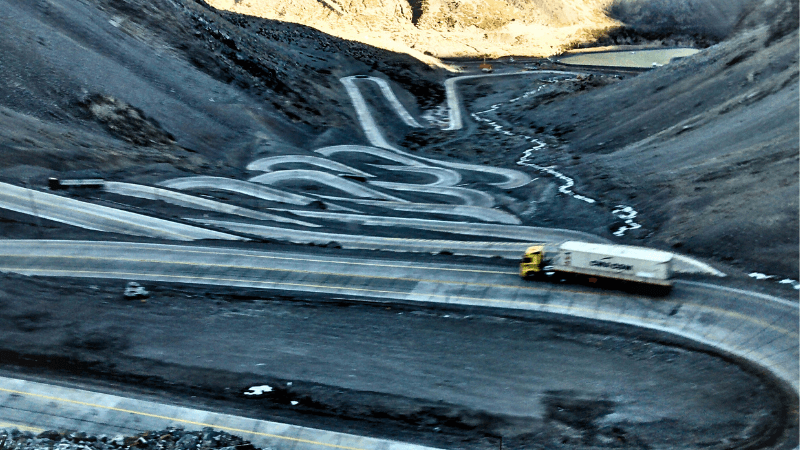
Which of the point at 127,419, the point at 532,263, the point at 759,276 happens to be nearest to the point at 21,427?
the point at 127,419

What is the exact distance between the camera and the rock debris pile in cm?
2112

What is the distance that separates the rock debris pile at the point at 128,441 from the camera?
21.1m

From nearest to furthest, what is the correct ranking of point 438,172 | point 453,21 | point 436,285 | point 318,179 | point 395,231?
point 436,285 < point 395,231 < point 318,179 < point 438,172 < point 453,21

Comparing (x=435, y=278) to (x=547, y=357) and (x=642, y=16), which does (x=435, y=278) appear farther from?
(x=642, y=16)

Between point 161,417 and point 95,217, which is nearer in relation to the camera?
point 161,417

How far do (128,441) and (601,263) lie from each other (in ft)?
70.3

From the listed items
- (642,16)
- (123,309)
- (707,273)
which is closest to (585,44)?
(642,16)

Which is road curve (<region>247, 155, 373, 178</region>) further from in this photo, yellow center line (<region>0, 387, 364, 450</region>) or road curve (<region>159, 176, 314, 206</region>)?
yellow center line (<region>0, 387, 364, 450</region>)

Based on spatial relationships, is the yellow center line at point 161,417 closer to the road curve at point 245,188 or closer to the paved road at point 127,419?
the paved road at point 127,419

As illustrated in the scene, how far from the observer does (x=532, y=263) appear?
112 feet

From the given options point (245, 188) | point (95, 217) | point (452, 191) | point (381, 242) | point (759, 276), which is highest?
point (452, 191)

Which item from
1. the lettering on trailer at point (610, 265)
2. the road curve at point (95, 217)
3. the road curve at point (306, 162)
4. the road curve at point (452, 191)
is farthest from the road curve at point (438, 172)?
the lettering on trailer at point (610, 265)

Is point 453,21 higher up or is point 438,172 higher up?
point 453,21

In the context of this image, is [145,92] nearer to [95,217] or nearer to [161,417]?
[95,217]
